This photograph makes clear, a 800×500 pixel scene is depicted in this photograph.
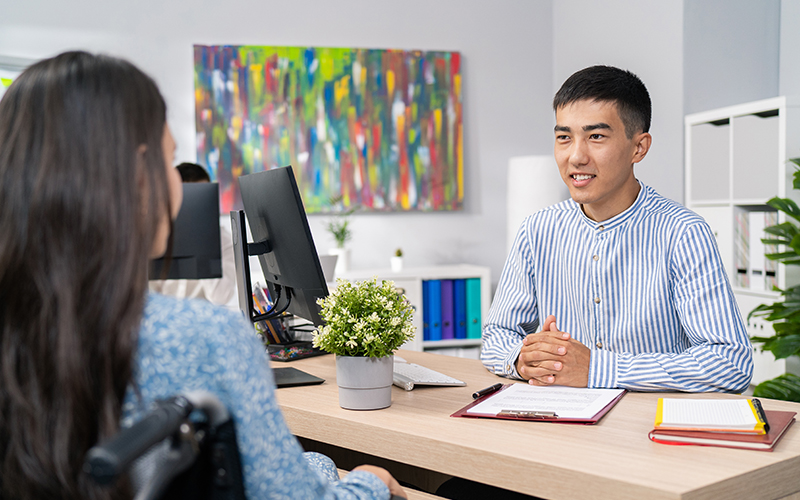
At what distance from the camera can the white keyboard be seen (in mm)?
1457

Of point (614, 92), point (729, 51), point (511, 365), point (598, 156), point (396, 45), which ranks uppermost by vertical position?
point (396, 45)

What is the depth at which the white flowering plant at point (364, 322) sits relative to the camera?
4.06 ft

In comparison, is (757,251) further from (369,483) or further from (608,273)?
(369,483)

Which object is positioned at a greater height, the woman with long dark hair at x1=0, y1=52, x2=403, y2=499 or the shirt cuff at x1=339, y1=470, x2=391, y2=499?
the woman with long dark hair at x1=0, y1=52, x2=403, y2=499

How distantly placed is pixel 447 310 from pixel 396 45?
5.47ft

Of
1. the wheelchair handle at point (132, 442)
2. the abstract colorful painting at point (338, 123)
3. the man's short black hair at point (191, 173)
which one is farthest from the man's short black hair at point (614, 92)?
the abstract colorful painting at point (338, 123)

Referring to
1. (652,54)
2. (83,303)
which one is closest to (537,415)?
(83,303)

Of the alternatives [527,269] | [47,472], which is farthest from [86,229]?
[527,269]

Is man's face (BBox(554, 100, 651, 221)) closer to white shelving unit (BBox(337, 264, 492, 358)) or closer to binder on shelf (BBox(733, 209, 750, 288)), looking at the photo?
binder on shelf (BBox(733, 209, 750, 288))

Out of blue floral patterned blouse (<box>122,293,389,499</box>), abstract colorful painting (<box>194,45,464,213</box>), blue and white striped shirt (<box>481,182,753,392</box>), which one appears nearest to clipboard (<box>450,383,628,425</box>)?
blue and white striped shirt (<box>481,182,753,392</box>)

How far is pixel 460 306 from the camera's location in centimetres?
383

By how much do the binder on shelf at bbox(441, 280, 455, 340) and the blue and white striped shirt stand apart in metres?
1.93

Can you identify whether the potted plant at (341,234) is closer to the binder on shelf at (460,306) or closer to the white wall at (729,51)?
the binder on shelf at (460,306)

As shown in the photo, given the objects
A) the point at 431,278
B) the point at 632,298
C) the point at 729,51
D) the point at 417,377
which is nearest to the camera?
the point at 417,377
